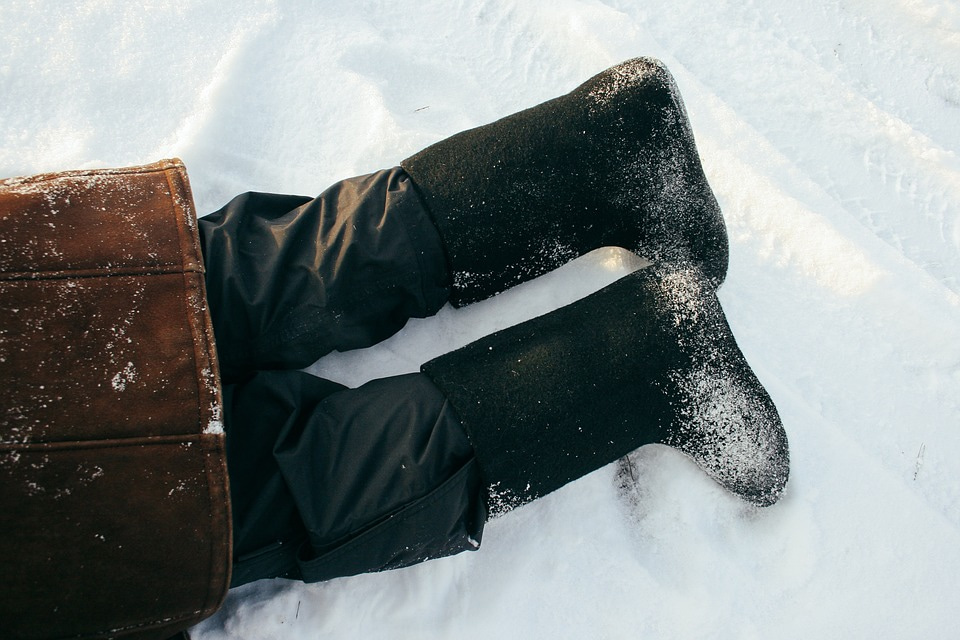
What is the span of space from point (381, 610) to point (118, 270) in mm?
625

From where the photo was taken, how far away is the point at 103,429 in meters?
0.80

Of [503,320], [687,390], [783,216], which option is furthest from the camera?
[783,216]

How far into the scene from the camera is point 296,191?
1.35 meters

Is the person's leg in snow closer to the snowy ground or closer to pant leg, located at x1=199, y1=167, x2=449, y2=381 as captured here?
pant leg, located at x1=199, y1=167, x2=449, y2=381

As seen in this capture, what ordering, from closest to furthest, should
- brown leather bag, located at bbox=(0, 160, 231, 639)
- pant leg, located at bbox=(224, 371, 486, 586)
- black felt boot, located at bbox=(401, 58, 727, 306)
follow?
brown leather bag, located at bbox=(0, 160, 231, 639)
pant leg, located at bbox=(224, 371, 486, 586)
black felt boot, located at bbox=(401, 58, 727, 306)

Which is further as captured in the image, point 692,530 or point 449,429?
point 692,530

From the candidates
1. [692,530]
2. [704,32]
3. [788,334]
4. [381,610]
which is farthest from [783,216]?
[381,610]

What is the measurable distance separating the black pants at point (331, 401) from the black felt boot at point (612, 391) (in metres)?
0.05

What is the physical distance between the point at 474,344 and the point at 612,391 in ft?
0.68

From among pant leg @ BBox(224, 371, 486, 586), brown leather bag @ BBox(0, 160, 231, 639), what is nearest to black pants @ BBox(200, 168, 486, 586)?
pant leg @ BBox(224, 371, 486, 586)

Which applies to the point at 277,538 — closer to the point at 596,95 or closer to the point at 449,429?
the point at 449,429

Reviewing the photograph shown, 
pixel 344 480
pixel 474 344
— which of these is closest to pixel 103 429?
pixel 344 480

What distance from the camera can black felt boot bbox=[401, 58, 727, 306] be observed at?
1.06 meters

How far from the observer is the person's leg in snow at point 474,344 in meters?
0.96
